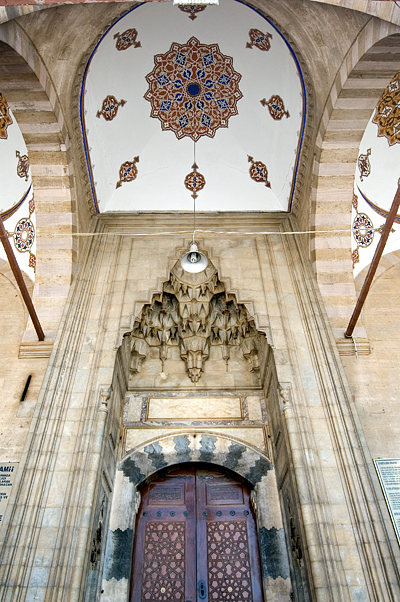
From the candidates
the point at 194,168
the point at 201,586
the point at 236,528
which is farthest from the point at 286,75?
the point at 201,586

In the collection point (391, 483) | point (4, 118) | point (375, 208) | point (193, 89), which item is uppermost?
point (193, 89)

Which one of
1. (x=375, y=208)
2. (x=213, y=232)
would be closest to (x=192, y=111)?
(x=213, y=232)

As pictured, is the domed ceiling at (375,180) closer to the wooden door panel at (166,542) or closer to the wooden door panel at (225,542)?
the wooden door panel at (225,542)

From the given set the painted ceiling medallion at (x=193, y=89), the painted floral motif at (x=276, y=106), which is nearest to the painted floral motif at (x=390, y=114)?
the painted floral motif at (x=276, y=106)

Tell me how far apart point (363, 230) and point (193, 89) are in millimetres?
2800

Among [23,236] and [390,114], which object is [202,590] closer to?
[23,236]

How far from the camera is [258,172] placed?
20.7 feet

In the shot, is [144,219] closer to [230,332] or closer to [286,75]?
[230,332]

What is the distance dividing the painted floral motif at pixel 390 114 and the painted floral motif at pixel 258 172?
57.9 inches

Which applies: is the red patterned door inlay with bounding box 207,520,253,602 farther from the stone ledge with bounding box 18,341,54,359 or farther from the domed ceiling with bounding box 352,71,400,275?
the domed ceiling with bounding box 352,71,400,275

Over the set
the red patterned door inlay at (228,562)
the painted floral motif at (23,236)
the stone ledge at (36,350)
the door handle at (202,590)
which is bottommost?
the door handle at (202,590)

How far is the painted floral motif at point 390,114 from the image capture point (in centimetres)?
513

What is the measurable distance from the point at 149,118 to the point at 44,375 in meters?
3.57

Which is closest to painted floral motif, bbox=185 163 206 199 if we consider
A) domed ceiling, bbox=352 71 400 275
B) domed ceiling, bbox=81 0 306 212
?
domed ceiling, bbox=81 0 306 212
